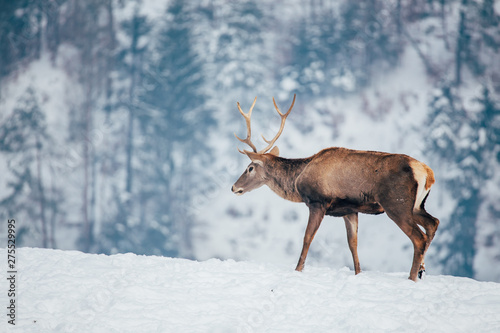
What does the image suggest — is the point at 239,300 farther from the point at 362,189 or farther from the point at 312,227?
the point at 362,189

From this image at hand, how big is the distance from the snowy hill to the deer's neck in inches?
46.2

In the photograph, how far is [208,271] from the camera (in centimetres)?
712

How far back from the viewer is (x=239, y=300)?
243 inches

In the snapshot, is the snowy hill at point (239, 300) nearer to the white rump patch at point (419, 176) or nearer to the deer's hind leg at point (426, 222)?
the deer's hind leg at point (426, 222)

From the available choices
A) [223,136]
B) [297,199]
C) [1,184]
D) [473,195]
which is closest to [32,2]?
[1,184]

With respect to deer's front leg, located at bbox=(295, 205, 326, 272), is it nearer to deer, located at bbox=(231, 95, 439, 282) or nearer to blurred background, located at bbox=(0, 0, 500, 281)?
deer, located at bbox=(231, 95, 439, 282)

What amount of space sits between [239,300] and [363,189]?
2.13 metres

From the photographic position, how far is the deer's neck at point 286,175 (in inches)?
308

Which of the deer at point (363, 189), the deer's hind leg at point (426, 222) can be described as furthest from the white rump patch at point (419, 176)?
the deer's hind leg at point (426, 222)

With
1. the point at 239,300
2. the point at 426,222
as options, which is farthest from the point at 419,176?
the point at 239,300

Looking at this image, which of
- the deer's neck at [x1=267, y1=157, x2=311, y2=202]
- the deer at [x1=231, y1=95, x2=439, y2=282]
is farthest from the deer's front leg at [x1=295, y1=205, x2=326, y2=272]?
the deer's neck at [x1=267, y1=157, x2=311, y2=202]

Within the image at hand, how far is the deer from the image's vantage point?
21.7 feet

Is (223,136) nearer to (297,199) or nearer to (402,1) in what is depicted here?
(402,1)

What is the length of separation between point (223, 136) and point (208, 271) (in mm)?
20497
